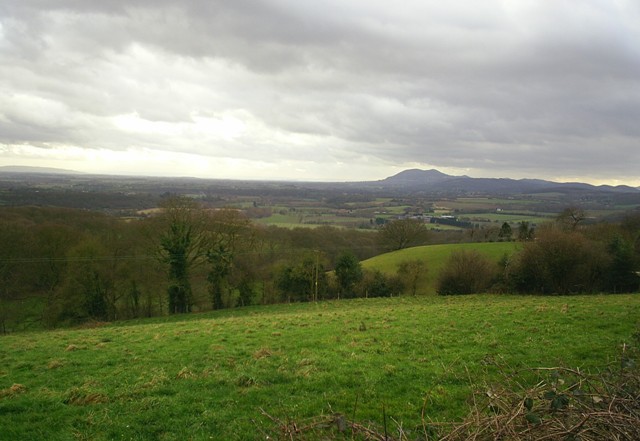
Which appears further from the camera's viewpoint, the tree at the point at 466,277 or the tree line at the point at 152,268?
the tree at the point at 466,277

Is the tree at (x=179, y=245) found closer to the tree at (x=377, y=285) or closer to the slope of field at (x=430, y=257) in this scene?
the tree at (x=377, y=285)

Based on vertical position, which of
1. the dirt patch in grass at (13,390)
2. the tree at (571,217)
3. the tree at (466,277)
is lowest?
the tree at (466,277)

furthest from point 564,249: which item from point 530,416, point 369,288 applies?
point 530,416

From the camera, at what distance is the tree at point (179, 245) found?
1272 inches

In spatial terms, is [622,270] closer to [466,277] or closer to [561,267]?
[561,267]

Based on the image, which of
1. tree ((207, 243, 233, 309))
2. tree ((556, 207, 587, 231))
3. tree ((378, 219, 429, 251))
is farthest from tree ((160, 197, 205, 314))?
tree ((556, 207, 587, 231))

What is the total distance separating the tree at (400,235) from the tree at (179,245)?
33.2 meters

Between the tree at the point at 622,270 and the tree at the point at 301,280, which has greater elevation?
the tree at the point at 622,270

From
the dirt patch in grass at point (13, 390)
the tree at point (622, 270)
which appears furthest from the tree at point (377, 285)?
the dirt patch in grass at point (13, 390)

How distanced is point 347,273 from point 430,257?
16212 millimetres

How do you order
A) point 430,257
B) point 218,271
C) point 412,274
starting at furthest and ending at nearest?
1. point 430,257
2. point 412,274
3. point 218,271

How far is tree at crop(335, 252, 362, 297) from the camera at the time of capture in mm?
37094

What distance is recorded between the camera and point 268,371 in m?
8.84

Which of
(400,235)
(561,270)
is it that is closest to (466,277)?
(561,270)
